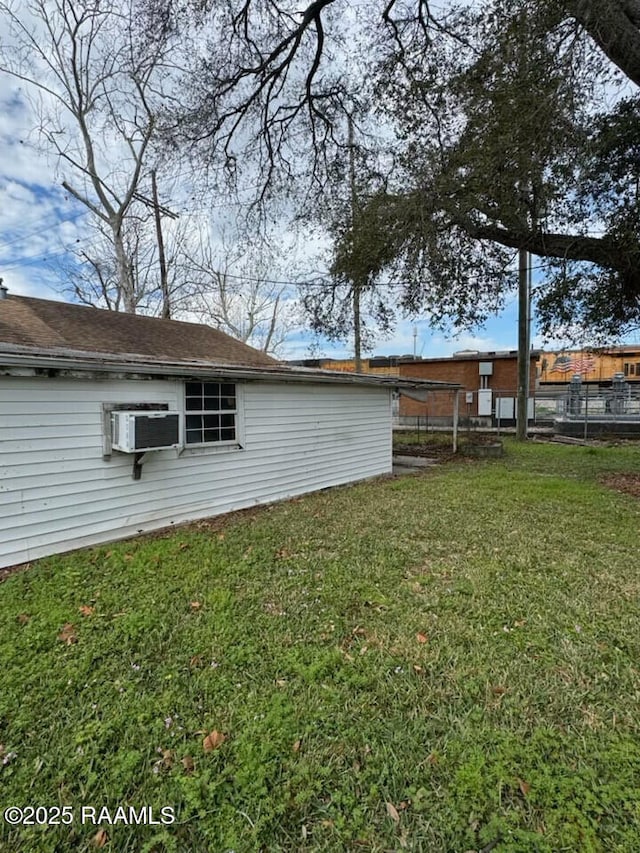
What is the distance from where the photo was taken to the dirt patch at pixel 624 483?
24.3 ft

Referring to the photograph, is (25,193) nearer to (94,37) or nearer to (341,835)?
(94,37)

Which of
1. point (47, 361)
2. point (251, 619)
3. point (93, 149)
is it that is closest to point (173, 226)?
point (93, 149)

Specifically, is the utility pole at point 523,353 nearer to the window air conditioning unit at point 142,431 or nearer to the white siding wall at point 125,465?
the white siding wall at point 125,465

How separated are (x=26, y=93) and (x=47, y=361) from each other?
12677 mm

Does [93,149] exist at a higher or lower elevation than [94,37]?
lower

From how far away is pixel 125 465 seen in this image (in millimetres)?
5320

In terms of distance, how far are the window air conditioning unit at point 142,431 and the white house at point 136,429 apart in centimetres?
1

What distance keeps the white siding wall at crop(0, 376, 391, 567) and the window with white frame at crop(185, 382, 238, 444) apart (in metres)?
0.17

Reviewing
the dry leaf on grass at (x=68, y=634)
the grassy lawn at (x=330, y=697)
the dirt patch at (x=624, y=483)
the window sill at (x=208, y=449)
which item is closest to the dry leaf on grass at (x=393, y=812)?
the grassy lawn at (x=330, y=697)

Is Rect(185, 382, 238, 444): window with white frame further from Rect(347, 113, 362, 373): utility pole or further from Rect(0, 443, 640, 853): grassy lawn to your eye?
Rect(347, 113, 362, 373): utility pole

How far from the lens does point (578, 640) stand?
2.90 m

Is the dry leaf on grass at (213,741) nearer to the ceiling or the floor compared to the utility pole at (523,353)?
nearer to the floor

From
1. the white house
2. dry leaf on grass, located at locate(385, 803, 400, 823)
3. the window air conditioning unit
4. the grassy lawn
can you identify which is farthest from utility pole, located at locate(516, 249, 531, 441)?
dry leaf on grass, located at locate(385, 803, 400, 823)

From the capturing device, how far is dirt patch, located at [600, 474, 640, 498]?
741 centimetres
